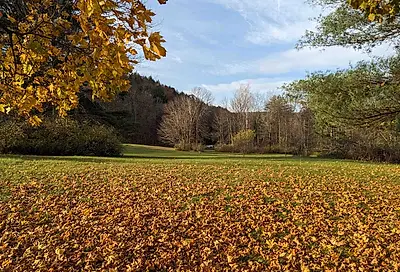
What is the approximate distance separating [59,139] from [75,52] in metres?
13.5

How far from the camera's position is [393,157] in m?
16.8

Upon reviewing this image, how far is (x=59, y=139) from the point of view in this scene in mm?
14664

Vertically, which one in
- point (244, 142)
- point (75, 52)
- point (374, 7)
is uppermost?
point (374, 7)

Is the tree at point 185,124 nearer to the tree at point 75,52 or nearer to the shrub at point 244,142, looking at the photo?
the shrub at point 244,142

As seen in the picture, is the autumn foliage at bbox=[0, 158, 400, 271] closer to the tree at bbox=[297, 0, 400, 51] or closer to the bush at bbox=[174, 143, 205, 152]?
the tree at bbox=[297, 0, 400, 51]

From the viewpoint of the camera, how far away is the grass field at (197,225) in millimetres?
3580

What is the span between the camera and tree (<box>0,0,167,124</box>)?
1782 millimetres

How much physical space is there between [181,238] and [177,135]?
30.6 metres

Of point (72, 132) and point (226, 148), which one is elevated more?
point (72, 132)

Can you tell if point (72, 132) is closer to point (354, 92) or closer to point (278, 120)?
point (354, 92)

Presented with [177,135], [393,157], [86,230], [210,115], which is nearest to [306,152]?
[393,157]

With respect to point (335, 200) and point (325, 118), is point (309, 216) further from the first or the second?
point (325, 118)

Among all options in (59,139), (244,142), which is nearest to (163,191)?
(59,139)

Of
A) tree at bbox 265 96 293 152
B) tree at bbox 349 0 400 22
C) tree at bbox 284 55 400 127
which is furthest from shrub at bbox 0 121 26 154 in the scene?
tree at bbox 265 96 293 152
